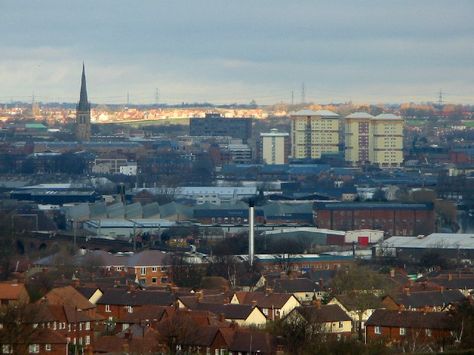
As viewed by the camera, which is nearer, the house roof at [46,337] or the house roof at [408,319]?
the house roof at [46,337]

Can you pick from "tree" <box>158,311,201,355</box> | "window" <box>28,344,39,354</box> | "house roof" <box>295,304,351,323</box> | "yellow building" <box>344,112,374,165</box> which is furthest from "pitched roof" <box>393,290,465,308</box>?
"yellow building" <box>344,112,374,165</box>

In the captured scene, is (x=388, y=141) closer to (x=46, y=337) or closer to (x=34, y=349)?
(x=46, y=337)

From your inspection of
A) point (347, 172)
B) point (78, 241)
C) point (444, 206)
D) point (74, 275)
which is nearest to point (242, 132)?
point (347, 172)

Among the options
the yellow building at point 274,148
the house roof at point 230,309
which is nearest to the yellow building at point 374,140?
the yellow building at point 274,148

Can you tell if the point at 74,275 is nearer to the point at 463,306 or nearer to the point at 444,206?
the point at 463,306

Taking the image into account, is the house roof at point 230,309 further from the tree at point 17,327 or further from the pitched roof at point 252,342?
the tree at point 17,327

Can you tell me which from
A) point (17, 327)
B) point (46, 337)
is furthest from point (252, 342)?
point (17, 327)
